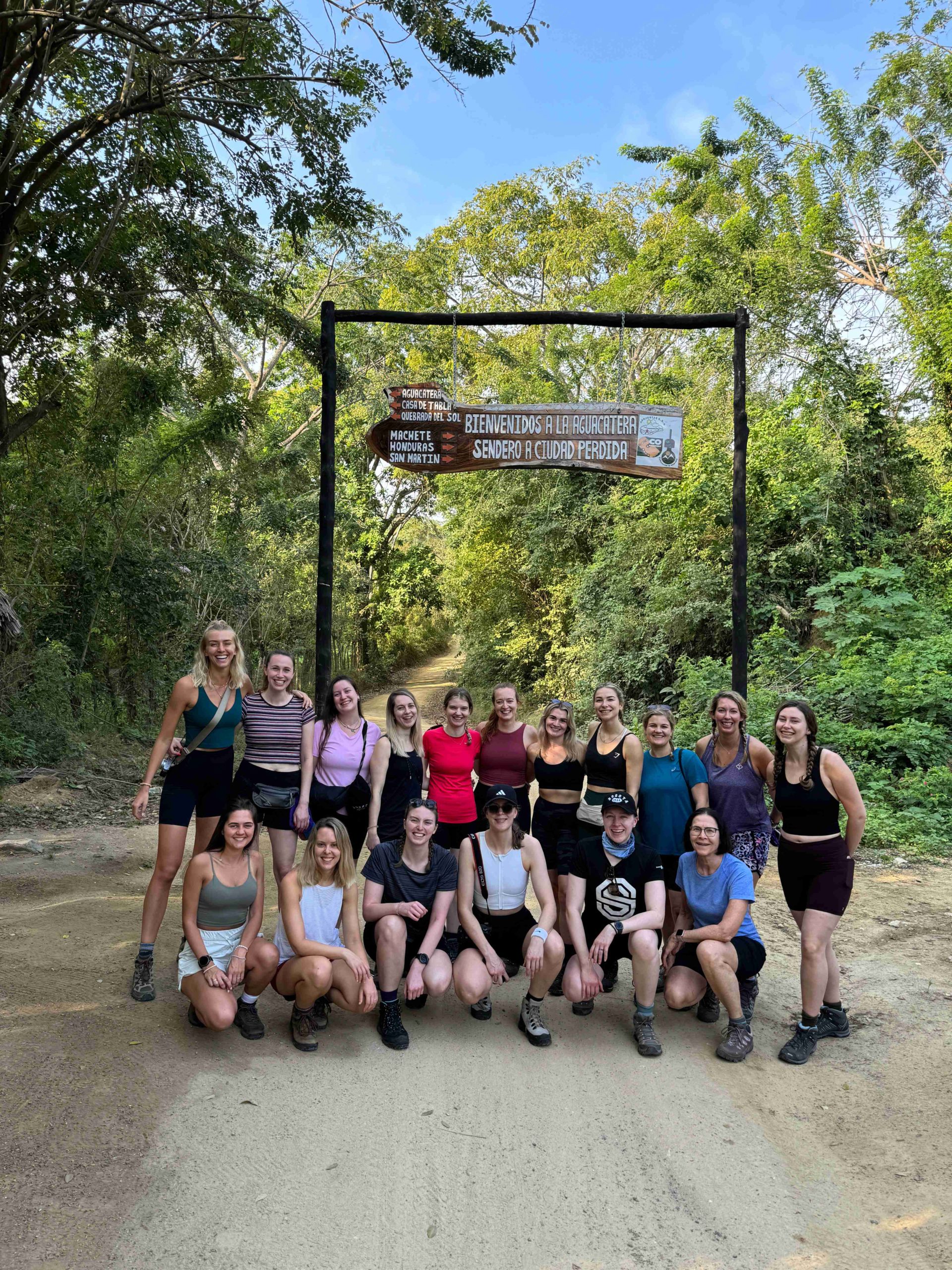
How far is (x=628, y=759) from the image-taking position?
4660 mm

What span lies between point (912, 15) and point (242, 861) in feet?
63.3

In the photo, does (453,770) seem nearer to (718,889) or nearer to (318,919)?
(318,919)

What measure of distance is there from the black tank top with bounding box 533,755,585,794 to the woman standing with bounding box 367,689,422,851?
68 cm

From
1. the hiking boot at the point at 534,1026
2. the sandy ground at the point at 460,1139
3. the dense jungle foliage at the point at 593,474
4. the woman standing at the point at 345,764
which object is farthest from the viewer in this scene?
the dense jungle foliage at the point at 593,474

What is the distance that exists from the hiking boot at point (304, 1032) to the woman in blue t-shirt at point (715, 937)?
169cm

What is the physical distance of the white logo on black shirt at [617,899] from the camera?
4.28m

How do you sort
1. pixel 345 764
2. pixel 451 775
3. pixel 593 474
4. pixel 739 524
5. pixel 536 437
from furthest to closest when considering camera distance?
pixel 593 474 < pixel 739 524 < pixel 536 437 < pixel 451 775 < pixel 345 764

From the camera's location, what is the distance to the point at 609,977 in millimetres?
4812

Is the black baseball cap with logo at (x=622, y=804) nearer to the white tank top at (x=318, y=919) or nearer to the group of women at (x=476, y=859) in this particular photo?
the group of women at (x=476, y=859)

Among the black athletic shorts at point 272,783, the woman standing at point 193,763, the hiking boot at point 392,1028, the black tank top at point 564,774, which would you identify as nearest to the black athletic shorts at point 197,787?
the woman standing at point 193,763

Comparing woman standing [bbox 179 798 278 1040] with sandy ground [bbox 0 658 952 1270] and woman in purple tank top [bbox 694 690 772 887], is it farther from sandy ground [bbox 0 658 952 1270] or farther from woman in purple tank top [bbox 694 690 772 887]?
woman in purple tank top [bbox 694 690 772 887]

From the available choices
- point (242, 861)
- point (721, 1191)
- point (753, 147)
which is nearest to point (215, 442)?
point (242, 861)

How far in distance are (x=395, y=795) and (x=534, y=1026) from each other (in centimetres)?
134

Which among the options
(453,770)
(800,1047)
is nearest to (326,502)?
(453,770)
